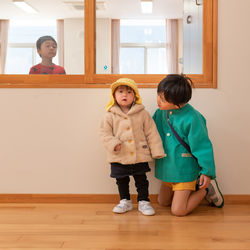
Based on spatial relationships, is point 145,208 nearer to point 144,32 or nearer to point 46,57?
point 46,57

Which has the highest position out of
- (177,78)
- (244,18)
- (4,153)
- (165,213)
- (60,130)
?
(244,18)

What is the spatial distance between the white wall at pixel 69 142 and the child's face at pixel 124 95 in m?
0.16

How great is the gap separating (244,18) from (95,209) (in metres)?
1.51

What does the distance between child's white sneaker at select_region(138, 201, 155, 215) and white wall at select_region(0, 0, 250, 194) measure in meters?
0.21

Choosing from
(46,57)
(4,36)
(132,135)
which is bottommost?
(132,135)

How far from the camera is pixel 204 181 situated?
1739 millimetres

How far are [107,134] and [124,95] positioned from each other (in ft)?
0.82

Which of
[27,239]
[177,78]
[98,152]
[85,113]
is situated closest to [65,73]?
[85,113]

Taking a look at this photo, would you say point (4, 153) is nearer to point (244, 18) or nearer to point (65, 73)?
point (65, 73)

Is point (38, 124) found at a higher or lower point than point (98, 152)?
higher

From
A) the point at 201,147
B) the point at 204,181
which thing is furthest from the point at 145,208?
the point at 201,147

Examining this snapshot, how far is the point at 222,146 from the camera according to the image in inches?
78.2

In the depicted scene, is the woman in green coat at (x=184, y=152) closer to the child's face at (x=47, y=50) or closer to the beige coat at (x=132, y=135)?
the beige coat at (x=132, y=135)

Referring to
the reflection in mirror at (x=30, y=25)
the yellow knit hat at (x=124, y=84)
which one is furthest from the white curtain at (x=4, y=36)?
the yellow knit hat at (x=124, y=84)
